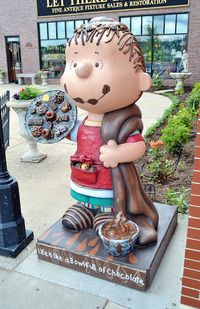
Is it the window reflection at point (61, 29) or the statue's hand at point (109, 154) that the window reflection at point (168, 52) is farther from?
the statue's hand at point (109, 154)

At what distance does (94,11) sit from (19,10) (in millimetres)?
4436

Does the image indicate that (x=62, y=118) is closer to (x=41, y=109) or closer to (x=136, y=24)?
(x=41, y=109)

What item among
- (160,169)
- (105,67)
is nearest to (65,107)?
(105,67)

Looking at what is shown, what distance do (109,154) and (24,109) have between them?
3.02 meters

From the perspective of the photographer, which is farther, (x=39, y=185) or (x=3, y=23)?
(x=3, y=23)

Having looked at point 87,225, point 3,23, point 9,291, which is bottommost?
point 9,291

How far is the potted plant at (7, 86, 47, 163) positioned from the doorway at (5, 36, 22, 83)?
47.8ft

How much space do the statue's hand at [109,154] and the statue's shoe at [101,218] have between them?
518 mm

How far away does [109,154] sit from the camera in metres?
2.71

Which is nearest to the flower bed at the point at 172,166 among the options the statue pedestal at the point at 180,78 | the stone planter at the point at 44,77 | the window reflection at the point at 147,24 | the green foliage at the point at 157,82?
the statue pedestal at the point at 180,78

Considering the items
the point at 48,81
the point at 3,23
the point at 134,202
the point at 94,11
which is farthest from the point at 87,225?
the point at 3,23

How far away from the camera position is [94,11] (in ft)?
53.2

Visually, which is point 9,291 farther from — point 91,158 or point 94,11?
point 94,11

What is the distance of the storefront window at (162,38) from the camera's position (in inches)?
596
